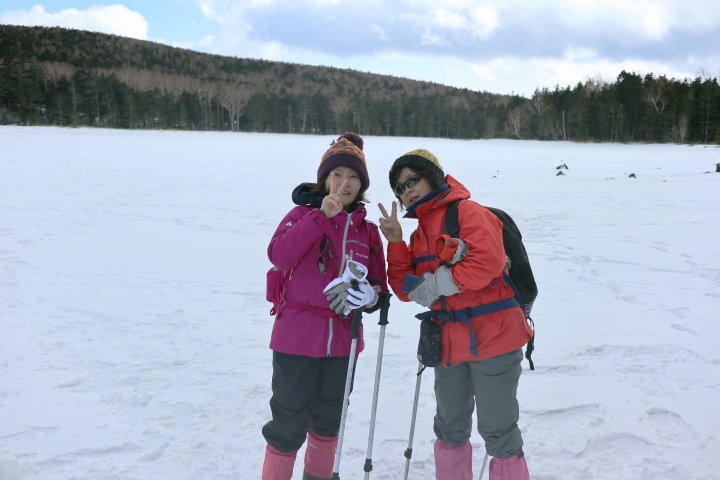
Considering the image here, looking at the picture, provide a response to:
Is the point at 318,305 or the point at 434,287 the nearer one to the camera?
the point at 434,287

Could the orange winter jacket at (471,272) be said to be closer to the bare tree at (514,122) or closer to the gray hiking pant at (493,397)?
the gray hiking pant at (493,397)

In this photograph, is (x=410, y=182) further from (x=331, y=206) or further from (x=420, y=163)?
(x=331, y=206)

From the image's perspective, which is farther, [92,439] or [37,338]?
[37,338]

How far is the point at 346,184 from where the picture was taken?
2.28 metres

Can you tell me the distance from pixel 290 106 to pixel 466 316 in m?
66.5

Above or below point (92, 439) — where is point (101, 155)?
above

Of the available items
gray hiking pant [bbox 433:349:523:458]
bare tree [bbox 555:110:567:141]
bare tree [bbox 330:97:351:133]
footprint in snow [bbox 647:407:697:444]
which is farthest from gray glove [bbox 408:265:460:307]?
Answer: bare tree [bbox 330:97:351:133]

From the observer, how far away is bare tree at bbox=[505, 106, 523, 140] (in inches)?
2203

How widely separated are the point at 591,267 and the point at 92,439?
6362 millimetres

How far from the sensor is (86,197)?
485 inches

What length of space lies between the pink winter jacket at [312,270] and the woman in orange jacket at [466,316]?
7.7 inches

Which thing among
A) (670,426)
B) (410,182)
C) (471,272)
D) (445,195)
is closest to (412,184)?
(410,182)

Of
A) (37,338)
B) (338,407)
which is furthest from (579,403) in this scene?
(37,338)

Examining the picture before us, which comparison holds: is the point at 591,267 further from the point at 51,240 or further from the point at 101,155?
the point at 101,155
